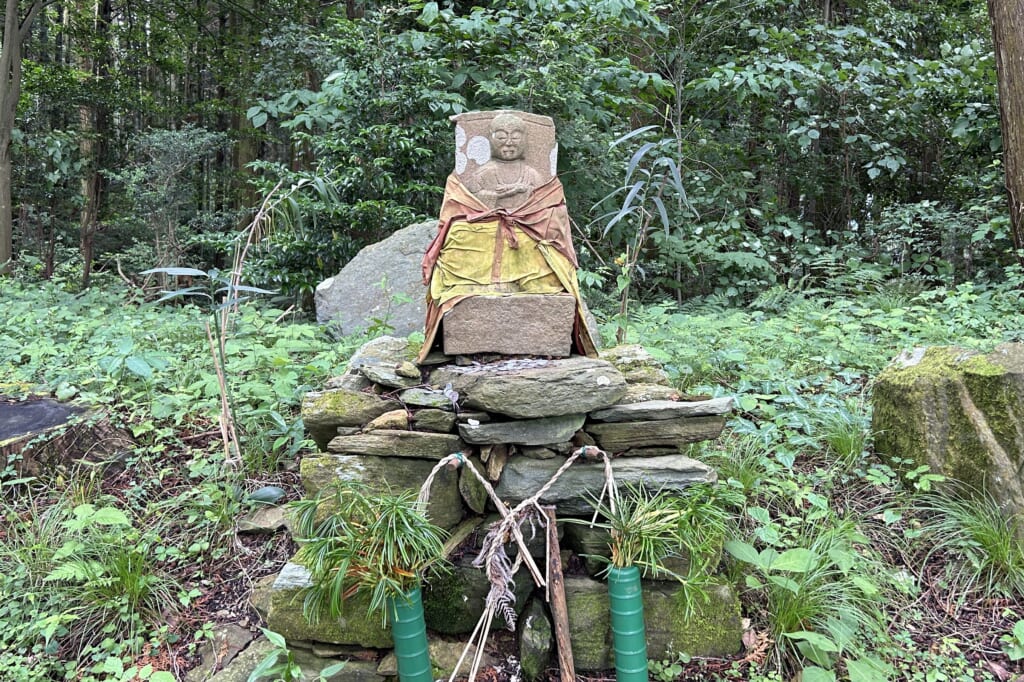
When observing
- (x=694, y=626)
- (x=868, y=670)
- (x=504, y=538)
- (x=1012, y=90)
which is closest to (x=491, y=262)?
(x=504, y=538)

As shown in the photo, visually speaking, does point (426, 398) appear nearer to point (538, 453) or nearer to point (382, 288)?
point (538, 453)

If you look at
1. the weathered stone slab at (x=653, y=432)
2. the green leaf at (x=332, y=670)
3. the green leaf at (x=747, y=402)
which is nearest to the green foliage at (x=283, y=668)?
the green leaf at (x=332, y=670)

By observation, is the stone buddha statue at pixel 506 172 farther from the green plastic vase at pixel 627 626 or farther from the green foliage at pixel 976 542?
the green foliage at pixel 976 542

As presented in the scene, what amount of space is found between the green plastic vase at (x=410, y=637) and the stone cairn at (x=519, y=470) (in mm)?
299

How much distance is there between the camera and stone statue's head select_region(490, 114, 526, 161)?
3.05 m

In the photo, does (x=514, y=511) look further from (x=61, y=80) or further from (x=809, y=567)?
(x=61, y=80)

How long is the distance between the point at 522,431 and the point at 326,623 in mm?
1018

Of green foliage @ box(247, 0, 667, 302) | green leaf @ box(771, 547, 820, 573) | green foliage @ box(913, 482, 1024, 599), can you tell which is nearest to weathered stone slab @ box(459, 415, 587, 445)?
green leaf @ box(771, 547, 820, 573)

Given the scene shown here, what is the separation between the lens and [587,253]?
21.4ft

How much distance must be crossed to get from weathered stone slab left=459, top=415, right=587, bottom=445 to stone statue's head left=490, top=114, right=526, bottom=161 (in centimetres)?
132

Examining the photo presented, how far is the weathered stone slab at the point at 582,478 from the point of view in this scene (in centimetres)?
255

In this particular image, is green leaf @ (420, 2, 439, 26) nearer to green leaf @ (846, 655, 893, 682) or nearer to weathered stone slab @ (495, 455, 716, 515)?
weathered stone slab @ (495, 455, 716, 515)

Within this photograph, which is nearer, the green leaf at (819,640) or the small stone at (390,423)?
the green leaf at (819,640)

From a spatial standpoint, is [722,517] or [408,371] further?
[408,371]
